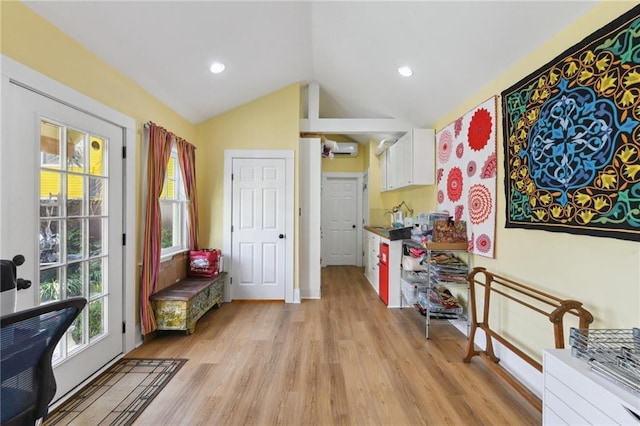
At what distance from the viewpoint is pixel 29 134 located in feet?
5.29

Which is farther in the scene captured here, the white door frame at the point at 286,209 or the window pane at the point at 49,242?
the white door frame at the point at 286,209

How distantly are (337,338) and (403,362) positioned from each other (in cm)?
68

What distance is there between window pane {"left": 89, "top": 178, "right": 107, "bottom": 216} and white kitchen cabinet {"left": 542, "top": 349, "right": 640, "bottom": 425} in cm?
294

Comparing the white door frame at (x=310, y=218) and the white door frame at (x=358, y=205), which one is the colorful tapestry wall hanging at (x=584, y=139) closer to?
the white door frame at (x=310, y=218)

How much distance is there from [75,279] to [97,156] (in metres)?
0.91

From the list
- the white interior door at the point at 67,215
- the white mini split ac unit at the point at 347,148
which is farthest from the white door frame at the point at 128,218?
the white mini split ac unit at the point at 347,148

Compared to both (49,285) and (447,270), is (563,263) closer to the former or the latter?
(447,270)

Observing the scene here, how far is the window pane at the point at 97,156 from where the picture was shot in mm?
2104

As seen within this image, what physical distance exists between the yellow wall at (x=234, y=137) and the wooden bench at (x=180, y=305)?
3.01ft

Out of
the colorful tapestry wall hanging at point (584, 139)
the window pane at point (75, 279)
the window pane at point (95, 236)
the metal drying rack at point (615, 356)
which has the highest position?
the colorful tapestry wall hanging at point (584, 139)

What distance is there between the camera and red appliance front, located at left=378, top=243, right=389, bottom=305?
375cm

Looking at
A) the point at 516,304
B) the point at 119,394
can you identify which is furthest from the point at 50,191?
the point at 516,304

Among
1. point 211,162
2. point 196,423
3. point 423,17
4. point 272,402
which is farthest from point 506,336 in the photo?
point 211,162

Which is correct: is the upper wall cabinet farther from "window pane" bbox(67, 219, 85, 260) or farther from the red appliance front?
"window pane" bbox(67, 219, 85, 260)
